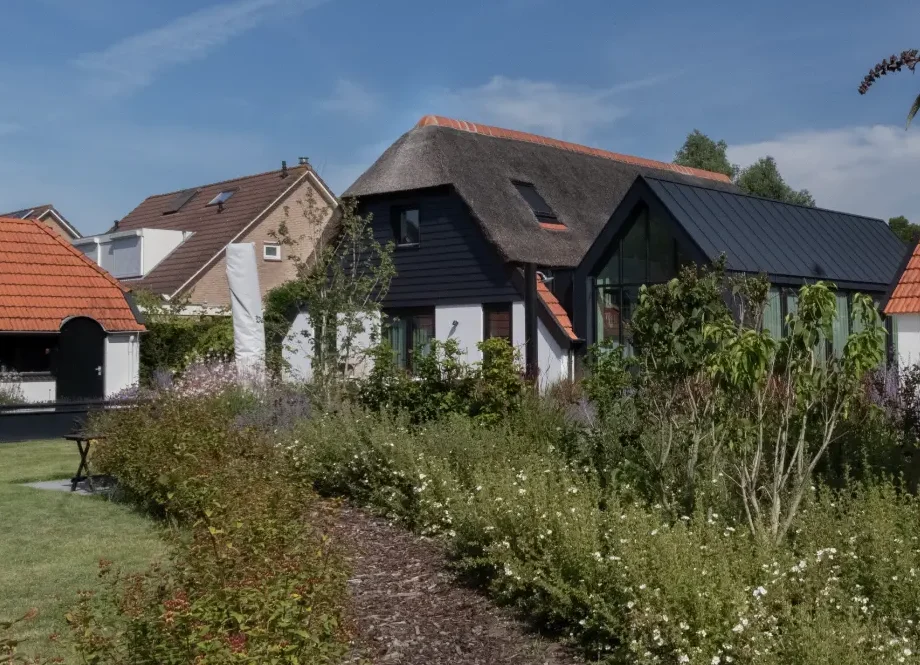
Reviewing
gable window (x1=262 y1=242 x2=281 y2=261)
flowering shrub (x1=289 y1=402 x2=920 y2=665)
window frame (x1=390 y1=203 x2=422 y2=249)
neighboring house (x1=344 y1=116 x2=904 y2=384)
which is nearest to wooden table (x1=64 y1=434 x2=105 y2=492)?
flowering shrub (x1=289 y1=402 x2=920 y2=665)

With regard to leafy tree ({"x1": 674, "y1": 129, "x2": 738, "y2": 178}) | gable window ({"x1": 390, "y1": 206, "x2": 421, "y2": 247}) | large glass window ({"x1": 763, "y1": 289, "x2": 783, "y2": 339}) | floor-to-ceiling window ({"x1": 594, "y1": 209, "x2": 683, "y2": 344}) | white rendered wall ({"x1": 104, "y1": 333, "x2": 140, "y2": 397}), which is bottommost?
white rendered wall ({"x1": 104, "y1": 333, "x2": 140, "y2": 397})

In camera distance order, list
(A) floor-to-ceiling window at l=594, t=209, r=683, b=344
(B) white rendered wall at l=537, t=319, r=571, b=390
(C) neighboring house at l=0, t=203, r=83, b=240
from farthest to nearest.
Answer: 1. (C) neighboring house at l=0, t=203, r=83, b=240
2. (B) white rendered wall at l=537, t=319, r=571, b=390
3. (A) floor-to-ceiling window at l=594, t=209, r=683, b=344

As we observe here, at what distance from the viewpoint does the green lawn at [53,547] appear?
6.66 m

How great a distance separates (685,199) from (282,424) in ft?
28.5

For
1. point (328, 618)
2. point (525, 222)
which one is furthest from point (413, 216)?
point (328, 618)

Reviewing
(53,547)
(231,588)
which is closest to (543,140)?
(53,547)

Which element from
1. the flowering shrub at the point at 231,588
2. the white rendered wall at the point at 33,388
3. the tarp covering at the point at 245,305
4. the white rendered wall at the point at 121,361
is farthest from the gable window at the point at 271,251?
the flowering shrub at the point at 231,588

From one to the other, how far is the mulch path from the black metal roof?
9.63 meters

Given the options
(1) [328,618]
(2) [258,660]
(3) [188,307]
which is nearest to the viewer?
(2) [258,660]

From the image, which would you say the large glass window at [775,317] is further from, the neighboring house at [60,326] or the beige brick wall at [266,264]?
the beige brick wall at [266,264]

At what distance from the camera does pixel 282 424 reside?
12.2m

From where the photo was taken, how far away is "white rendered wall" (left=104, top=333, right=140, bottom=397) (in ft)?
68.8

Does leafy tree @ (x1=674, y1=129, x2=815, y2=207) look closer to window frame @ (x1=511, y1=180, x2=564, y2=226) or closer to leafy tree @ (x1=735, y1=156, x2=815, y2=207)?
leafy tree @ (x1=735, y1=156, x2=815, y2=207)

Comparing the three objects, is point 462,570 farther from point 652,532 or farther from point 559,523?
point 652,532
